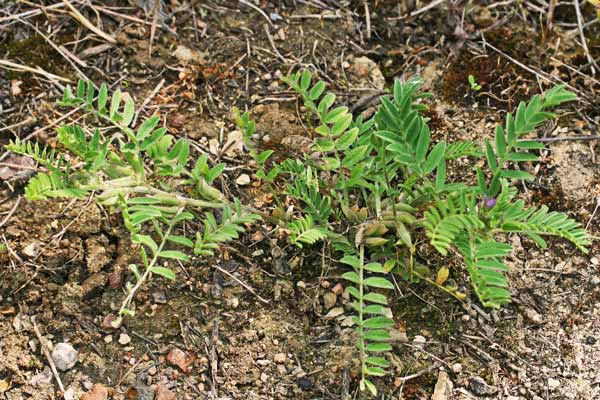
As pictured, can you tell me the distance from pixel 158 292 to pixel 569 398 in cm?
127

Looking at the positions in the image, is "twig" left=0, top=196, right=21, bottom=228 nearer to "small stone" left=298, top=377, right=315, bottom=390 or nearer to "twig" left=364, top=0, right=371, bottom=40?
"small stone" left=298, top=377, right=315, bottom=390

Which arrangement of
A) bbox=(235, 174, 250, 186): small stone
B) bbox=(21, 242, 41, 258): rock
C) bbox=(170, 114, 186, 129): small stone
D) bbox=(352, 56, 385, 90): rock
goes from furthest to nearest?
bbox=(352, 56, 385, 90): rock
bbox=(170, 114, 186, 129): small stone
bbox=(235, 174, 250, 186): small stone
bbox=(21, 242, 41, 258): rock

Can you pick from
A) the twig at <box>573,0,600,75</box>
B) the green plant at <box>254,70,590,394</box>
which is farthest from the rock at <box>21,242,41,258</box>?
the twig at <box>573,0,600,75</box>

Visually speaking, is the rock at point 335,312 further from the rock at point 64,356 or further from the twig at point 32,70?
the twig at point 32,70

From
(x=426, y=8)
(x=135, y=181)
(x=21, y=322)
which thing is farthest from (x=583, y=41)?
(x=21, y=322)

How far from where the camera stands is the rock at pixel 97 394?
203 cm

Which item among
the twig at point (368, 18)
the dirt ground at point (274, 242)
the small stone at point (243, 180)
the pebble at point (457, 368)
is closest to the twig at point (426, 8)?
the dirt ground at point (274, 242)

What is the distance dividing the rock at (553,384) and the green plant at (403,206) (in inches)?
13.2

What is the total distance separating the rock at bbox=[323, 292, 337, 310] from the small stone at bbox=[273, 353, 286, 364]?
0.66 feet

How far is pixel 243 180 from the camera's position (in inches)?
95.7

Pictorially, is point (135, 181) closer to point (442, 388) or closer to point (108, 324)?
point (108, 324)

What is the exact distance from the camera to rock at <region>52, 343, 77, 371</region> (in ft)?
6.81

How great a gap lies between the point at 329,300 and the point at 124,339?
2.07 feet

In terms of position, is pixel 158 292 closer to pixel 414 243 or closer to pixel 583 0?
pixel 414 243
